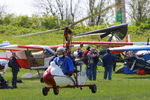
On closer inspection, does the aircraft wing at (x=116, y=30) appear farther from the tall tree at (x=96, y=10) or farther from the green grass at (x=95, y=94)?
the tall tree at (x=96, y=10)

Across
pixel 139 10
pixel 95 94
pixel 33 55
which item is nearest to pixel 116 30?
pixel 33 55

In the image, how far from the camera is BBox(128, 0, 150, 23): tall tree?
294ft

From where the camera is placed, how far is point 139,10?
3563 inches

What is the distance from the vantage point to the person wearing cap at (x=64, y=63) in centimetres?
1867

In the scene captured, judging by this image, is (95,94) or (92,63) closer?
(95,94)

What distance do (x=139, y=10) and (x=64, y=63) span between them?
72.8 meters

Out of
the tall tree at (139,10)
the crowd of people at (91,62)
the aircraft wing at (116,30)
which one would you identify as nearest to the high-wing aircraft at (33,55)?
the crowd of people at (91,62)

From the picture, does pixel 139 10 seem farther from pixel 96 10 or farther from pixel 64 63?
pixel 64 63

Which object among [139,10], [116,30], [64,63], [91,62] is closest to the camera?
[64,63]

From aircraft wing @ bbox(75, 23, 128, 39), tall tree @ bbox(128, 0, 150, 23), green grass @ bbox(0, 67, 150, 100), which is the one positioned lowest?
green grass @ bbox(0, 67, 150, 100)

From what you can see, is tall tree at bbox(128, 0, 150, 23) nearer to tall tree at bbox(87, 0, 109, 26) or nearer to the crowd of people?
tall tree at bbox(87, 0, 109, 26)

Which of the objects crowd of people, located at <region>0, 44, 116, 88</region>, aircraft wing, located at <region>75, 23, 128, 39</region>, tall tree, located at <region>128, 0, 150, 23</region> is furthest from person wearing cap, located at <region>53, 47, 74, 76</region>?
tall tree, located at <region>128, 0, 150, 23</region>

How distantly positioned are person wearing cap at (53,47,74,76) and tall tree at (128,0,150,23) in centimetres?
7036

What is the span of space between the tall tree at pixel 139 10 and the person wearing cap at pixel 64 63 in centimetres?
7036
